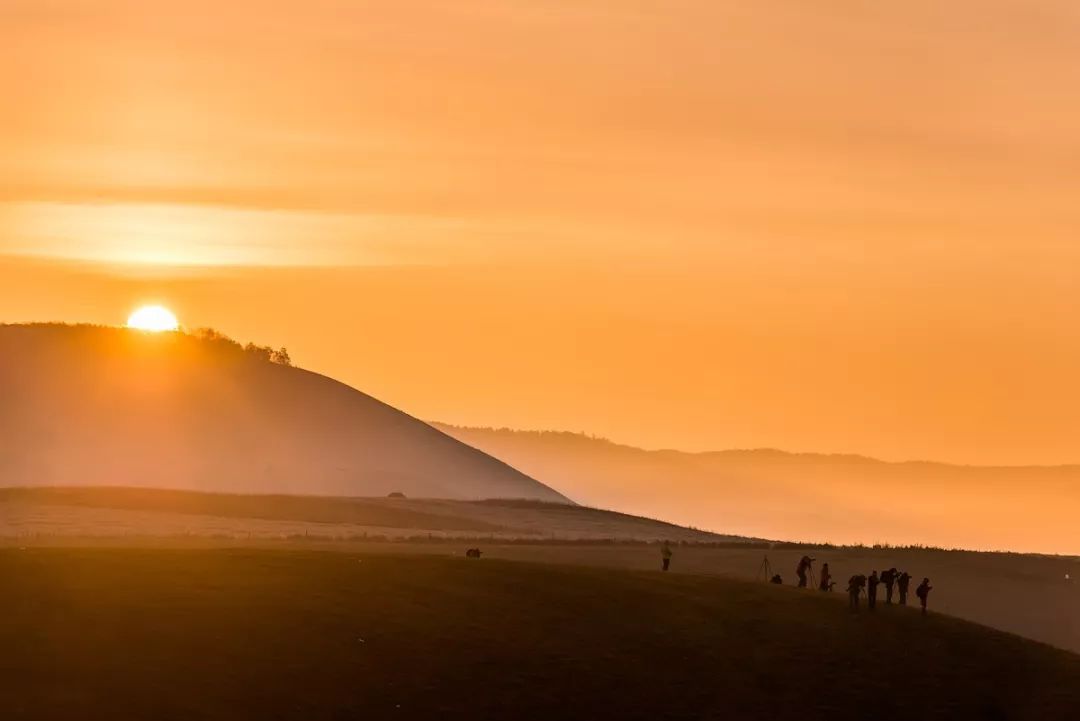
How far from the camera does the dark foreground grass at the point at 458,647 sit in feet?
210

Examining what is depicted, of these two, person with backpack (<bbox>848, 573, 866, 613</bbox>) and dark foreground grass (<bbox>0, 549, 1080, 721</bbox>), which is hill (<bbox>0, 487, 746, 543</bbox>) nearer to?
dark foreground grass (<bbox>0, 549, 1080, 721</bbox>)

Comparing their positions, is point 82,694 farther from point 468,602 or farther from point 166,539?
point 166,539

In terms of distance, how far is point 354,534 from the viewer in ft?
452

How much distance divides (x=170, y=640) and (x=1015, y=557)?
80.7m

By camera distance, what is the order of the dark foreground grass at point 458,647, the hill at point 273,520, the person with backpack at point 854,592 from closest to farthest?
the dark foreground grass at point 458,647 → the person with backpack at point 854,592 → the hill at point 273,520

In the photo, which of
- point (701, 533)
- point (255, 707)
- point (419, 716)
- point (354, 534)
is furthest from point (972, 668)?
point (701, 533)

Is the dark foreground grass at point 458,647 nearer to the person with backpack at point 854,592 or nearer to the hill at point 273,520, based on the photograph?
the person with backpack at point 854,592

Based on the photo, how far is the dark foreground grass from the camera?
64125 mm

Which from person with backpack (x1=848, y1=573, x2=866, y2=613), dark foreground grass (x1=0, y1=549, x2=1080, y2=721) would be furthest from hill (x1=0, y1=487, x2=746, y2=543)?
person with backpack (x1=848, y1=573, x2=866, y2=613)

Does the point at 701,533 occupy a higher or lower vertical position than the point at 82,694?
higher

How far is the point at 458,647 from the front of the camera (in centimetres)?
7125

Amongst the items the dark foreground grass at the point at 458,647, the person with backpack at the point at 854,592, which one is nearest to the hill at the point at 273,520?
the dark foreground grass at the point at 458,647

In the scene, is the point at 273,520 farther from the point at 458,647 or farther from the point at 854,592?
the point at 458,647

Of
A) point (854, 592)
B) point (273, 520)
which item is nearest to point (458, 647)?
point (854, 592)
